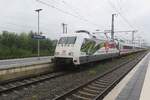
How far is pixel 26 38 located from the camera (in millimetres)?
59406

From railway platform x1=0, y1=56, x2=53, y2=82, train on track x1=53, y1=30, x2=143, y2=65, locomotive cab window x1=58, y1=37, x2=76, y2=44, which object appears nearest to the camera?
railway platform x1=0, y1=56, x2=53, y2=82

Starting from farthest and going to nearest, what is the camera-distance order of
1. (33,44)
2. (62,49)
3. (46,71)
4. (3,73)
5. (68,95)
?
(33,44) < (62,49) < (46,71) < (3,73) < (68,95)

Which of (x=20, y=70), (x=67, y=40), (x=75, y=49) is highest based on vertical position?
(x=67, y=40)

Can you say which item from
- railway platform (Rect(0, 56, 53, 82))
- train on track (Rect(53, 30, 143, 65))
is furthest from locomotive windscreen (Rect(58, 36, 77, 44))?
railway platform (Rect(0, 56, 53, 82))

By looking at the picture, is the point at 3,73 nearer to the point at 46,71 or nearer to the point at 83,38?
the point at 46,71

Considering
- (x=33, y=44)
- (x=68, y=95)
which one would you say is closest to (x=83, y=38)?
(x=68, y=95)

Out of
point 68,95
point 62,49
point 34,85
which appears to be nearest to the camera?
point 68,95

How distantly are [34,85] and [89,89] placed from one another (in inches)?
110

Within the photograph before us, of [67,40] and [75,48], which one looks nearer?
[75,48]

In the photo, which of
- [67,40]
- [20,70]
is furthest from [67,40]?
[20,70]

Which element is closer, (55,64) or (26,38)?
(55,64)

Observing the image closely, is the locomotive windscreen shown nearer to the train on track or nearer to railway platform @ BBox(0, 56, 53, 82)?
the train on track

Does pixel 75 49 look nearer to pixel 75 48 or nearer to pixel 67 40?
pixel 75 48

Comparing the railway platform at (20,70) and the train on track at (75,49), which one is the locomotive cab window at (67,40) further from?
the railway platform at (20,70)
